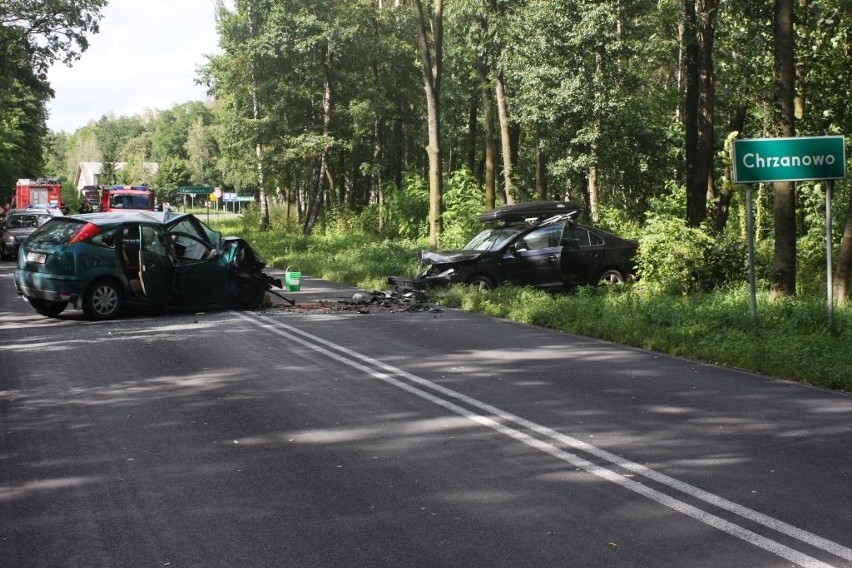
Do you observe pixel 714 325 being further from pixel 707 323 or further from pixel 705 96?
pixel 705 96

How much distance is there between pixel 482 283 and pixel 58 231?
26.4 ft

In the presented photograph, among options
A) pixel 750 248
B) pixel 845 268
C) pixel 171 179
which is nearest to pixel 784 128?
pixel 845 268

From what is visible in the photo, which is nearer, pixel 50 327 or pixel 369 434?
pixel 369 434

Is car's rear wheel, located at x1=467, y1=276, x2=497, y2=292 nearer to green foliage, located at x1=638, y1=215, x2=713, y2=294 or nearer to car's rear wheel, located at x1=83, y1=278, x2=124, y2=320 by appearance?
green foliage, located at x1=638, y1=215, x2=713, y2=294

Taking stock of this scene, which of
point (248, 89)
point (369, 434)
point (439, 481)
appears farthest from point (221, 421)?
point (248, 89)

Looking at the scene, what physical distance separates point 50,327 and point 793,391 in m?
11.0

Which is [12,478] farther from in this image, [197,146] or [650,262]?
[197,146]

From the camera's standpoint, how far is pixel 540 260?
63.9ft


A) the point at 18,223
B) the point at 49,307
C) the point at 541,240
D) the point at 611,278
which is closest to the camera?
the point at 49,307

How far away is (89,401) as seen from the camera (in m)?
9.30

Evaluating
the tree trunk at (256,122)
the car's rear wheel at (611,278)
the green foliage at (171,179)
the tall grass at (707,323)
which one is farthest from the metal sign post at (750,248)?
the green foliage at (171,179)

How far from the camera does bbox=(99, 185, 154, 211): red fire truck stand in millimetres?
39781

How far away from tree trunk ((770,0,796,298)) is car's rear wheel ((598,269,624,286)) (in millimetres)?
5070

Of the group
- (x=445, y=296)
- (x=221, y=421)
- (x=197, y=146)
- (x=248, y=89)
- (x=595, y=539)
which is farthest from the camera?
(x=197, y=146)
